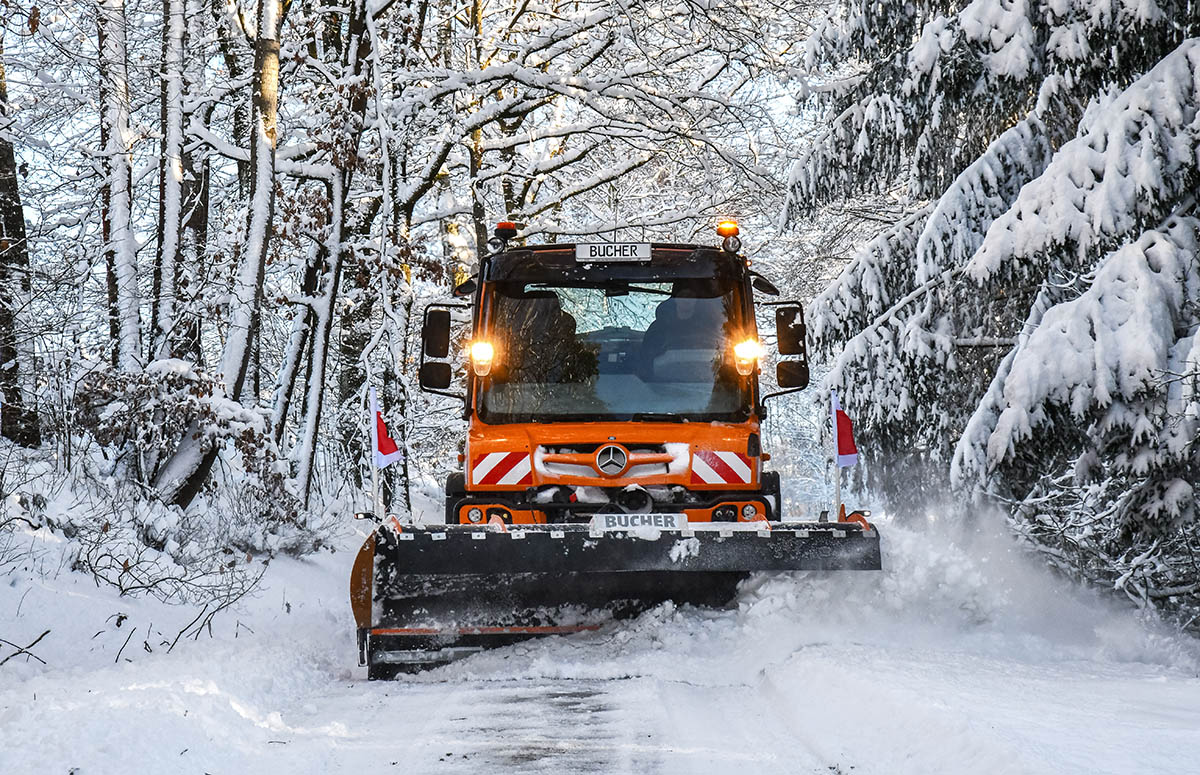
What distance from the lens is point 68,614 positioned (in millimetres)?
6430

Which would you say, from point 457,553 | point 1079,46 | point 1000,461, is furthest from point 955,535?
point 457,553

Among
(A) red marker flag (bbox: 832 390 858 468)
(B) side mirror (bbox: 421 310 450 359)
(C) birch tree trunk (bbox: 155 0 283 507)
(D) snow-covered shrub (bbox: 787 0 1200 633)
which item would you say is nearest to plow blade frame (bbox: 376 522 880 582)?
(D) snow-covered shrub (bbox: 787 0 1200 633)

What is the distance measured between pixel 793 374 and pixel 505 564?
252cm

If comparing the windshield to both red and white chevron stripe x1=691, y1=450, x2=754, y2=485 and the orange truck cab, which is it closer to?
the orange truck cab

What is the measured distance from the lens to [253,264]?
10945 millimetres

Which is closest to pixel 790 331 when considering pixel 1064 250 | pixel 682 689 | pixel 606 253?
pixel 606 253

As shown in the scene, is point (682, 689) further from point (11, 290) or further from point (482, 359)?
point (11, 290)

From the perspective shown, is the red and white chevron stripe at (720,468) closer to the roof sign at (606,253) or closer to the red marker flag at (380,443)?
the roof sign at (606,253)

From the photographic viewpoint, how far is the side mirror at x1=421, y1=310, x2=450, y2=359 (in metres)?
7.80

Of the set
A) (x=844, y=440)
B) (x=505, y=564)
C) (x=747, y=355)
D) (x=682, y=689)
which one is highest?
(x=747, y=355)

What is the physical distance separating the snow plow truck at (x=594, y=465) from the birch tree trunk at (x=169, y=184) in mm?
3822

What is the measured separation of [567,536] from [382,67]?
29.0ft

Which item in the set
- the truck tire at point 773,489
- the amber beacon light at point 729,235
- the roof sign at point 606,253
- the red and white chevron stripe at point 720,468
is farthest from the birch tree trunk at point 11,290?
the truck tire at point 773,489

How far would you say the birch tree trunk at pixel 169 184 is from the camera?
10719 mm
